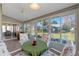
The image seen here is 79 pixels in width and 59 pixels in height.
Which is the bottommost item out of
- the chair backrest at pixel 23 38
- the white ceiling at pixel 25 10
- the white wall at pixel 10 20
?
the chair backrest at pixel 23 38

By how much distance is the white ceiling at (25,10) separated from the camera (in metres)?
1.39

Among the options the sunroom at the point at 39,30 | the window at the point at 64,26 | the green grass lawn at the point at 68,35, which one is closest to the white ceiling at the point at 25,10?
the sunroom at the point at 39,30

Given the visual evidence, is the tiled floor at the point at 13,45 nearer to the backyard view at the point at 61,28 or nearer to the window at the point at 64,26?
the backyard view at the point at 61,28

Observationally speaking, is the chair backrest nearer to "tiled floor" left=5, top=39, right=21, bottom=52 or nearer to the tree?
"tiled floor" left=5, top=39, right=21, bottom=52

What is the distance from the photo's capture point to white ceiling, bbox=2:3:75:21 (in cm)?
139

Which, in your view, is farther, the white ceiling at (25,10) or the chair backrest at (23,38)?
the chair backrest at (23,38)

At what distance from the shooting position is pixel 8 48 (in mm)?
1472

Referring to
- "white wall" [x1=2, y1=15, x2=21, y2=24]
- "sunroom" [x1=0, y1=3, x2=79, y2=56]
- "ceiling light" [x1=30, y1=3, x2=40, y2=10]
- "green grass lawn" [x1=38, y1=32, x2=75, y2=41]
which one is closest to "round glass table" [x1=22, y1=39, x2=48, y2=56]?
"sunroom" [x1=0, y1=3, x2=79, y2=56]

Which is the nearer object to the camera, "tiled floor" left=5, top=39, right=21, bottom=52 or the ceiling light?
the ceiling light

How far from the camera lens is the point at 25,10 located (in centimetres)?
148

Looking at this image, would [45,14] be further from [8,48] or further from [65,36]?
[8,48]

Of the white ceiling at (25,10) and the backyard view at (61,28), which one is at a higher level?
the white ceiling at (25,10)

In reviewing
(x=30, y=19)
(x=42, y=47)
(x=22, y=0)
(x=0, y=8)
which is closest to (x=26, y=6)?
(x=22, y=0)

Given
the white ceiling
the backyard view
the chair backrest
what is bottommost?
the chair backrest
